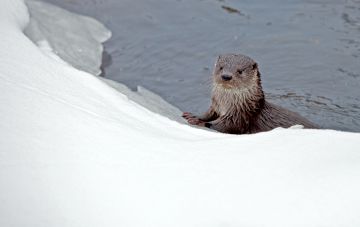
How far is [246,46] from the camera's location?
Result: 581 cm

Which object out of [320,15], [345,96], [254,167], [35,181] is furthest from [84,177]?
[320,15]

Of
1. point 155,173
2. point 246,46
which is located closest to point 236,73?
point 246,46

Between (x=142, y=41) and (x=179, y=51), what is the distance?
1.41ft

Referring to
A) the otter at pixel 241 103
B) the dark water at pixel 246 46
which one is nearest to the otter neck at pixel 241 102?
the otter at pixel 241 103

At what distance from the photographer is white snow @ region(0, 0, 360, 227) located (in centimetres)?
197

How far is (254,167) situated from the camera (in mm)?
2203

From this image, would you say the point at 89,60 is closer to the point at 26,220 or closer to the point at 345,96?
the point at 345,96

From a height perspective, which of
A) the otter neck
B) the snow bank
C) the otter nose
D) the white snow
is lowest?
the snow bank

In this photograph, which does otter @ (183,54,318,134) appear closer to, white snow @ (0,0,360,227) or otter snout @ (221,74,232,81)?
otter snout @ (221,74,232,81)

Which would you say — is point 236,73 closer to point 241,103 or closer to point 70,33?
point 241,103

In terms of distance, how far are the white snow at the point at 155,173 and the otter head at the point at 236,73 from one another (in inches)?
69.3

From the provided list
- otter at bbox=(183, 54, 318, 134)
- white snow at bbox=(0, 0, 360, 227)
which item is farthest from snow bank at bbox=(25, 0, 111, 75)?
white snow at bbox=(0, 0, 360, 227)

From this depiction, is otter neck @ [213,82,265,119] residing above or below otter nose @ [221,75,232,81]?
below

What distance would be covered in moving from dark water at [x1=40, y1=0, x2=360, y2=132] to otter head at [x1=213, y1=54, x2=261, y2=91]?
735 mm
